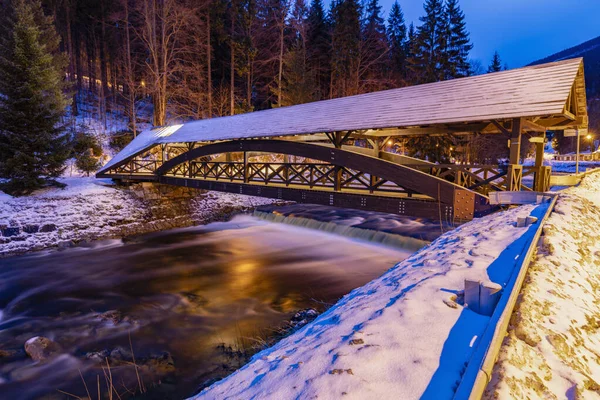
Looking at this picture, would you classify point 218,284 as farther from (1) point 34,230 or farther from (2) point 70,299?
(1) point 34,230

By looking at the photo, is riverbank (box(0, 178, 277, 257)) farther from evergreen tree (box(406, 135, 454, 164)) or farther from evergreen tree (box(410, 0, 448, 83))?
evergreen tree (box(410, 0, 448, 83))

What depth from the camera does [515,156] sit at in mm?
7195

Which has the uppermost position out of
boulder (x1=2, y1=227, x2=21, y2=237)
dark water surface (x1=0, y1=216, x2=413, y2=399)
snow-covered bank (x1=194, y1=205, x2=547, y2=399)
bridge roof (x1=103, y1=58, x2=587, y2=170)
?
bridge roof (x1=103, y1=58, x2=587, y2=170)

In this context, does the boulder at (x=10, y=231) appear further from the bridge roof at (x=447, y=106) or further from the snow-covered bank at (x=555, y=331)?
the snow-covered bank at (x=555, y=331)

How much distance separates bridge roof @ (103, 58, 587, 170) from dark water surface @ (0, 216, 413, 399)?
4364mm

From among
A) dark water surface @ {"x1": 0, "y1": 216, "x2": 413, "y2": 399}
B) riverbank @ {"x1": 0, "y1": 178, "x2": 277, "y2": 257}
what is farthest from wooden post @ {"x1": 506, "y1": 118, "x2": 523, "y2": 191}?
riverbank @ {"x1": 0, "y1": 178, "x2": 277, "y2": 257}

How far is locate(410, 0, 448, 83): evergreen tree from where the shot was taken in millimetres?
25547

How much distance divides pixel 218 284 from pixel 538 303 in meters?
7.96

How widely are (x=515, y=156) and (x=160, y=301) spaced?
8.87m

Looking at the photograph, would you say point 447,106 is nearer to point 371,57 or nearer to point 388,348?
point 388,348

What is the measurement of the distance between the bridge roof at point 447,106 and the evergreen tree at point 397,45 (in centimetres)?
2342

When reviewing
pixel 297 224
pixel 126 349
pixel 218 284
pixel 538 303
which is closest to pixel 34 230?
pixel 218 284

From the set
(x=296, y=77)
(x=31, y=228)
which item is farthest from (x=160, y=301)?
(x=296, y=77)

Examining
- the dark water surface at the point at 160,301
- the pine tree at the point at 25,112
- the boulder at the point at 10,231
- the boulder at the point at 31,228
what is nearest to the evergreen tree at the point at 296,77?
the dark water surface at the point at 160,301
